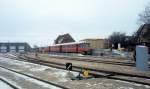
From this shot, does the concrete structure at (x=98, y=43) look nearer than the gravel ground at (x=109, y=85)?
No

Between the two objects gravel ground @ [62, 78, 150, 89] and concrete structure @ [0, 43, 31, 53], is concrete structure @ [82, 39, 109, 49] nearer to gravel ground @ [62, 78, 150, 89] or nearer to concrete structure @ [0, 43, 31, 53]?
concrete structure @ [0, 43, 31, 53]

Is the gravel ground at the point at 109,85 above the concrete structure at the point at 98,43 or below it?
below

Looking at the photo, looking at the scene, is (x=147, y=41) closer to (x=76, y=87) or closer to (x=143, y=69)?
(x=143, y=69)

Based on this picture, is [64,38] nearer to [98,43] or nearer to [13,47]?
[13,47]

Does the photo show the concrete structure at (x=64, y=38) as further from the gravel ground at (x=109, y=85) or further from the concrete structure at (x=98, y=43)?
the gravel ground at (x=109, y=85)

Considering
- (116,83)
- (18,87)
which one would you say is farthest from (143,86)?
(18,87)

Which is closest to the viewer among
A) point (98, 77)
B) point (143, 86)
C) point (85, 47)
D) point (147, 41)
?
point (143, 86)

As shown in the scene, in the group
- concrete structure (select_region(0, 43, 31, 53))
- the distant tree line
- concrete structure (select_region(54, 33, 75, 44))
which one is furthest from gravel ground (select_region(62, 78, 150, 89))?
concrete structure (select_region(54, 33, 75, 44))

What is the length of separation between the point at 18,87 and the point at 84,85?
3.42m

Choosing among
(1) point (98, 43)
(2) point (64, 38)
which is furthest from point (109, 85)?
(2) point (64, 38)

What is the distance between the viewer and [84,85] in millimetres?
16250

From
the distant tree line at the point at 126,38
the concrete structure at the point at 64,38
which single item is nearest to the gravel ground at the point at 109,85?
the distant tree line at the point at 126,38

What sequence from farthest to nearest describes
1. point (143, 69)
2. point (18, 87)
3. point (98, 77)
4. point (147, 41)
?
point (147, 41)
point (143, 69)
point (98, 77)
point (18, 87)

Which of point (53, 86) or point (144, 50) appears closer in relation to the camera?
point (53, 86)
